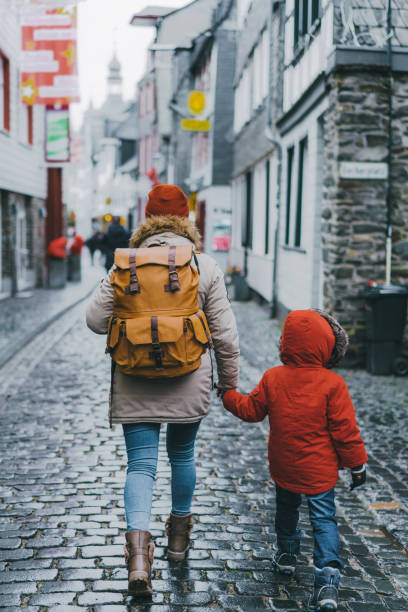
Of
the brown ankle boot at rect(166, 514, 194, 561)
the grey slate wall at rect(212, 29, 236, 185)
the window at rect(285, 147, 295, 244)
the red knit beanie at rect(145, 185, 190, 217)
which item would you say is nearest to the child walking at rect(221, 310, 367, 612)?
the brown ankle boot at rect(166, 514, 194, 561)

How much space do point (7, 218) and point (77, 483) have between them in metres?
14.2

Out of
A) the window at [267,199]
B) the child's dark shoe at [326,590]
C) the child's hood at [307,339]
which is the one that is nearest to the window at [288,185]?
the window at [267,199]

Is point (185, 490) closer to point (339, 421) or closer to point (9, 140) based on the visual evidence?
point (339, 421)

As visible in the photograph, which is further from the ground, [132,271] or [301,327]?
[132,271]

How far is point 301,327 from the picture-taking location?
11.2 feet

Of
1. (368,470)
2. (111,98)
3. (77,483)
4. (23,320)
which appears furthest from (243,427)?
(111,98)

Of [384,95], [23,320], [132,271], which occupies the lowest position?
[23,320]

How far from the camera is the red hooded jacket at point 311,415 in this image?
339 cm

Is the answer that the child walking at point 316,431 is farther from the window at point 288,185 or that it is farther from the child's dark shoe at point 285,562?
the window at point 288,185

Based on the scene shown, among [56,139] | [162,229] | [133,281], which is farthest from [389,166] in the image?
[56,139]

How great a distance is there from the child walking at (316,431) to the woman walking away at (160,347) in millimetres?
343

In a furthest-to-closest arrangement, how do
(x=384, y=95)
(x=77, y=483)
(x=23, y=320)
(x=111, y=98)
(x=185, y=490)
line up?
1. (x=111, y=98)
2. (x=23, y=320)
3. (x=384, y=95)
4. (x=77, y=483)
5. (x=185, y=490)

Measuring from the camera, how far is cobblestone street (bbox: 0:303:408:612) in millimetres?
3543

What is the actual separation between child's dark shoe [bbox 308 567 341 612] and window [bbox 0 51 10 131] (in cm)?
1601
